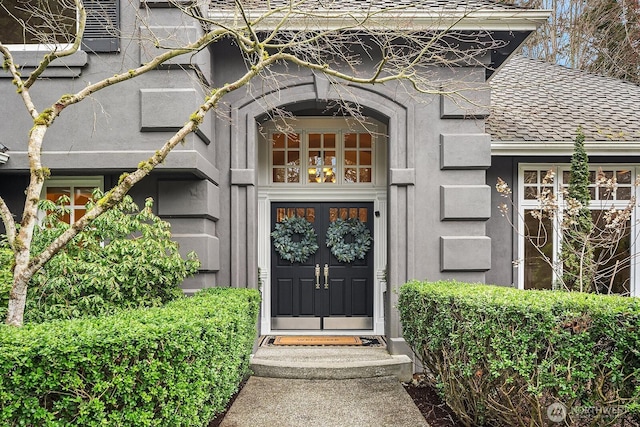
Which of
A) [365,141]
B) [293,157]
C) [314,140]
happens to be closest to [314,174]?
[293,157]

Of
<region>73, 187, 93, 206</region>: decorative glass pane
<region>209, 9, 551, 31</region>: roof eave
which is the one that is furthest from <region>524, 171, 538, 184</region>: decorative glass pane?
<region>73, 187, 93, 206</region>: decorative glass pane

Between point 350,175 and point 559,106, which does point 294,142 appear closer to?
point 350,175

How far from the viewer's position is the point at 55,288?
504 cm

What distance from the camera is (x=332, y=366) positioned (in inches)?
261

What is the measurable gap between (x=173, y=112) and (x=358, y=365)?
4.28m

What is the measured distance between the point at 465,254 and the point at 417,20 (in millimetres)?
3398

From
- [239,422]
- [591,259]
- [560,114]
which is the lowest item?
[239,422]

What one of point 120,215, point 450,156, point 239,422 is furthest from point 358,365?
point 120,215

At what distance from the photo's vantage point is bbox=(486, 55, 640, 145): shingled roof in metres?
8.02

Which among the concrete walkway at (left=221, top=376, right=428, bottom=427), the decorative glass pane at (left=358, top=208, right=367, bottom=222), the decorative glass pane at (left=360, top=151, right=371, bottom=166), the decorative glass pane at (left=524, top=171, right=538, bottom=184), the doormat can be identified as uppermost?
the decorative glass pane at (left=360, top=151, right=371, bottom=166)

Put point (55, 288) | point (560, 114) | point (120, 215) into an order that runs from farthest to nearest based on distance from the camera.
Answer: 1. point (560, 114)
2. point (120, 215)
3. point (55, 288)

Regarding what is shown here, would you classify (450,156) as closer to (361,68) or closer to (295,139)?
(361,68)

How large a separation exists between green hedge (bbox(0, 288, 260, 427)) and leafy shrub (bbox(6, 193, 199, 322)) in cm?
134

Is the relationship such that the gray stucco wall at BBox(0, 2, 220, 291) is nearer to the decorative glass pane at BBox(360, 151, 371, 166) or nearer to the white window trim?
the white window trim
